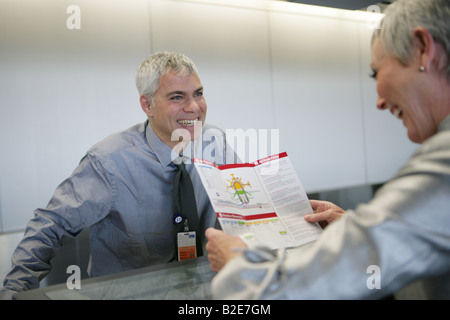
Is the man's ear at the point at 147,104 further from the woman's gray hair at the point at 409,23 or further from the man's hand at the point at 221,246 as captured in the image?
the woman's gray hair at the point at 409,23

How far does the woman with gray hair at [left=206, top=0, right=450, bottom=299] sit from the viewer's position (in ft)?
2.07

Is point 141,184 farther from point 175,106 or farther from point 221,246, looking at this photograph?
point 221,246

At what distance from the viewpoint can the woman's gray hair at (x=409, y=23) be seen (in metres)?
0.74

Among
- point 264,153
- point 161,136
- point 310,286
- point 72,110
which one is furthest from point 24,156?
point 310,286

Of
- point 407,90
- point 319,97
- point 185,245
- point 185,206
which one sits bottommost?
point 185,245

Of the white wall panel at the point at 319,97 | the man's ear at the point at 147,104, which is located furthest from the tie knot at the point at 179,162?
the white wall panel at the point at 319,97

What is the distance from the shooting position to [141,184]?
1.60m

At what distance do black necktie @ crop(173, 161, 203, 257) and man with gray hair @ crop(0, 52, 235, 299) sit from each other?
24 mm

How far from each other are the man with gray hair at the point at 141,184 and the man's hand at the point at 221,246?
55 cm

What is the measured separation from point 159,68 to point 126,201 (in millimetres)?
574

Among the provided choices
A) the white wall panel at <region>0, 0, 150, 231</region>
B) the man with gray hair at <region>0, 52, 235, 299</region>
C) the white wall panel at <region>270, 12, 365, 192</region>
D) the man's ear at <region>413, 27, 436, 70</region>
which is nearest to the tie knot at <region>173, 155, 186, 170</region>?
the man with gray hair at <region>0, 52, 235, 299</region>

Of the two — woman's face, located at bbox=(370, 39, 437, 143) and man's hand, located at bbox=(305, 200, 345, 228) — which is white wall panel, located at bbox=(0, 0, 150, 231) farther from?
woman's face, located at bbox=(370, 39, 437, 143)

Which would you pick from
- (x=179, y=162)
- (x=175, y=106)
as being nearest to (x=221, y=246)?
(x=179, y=162)

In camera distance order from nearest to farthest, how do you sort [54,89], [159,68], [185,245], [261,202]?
[261,202] → [185,245] → [159,68] → [54,89]
